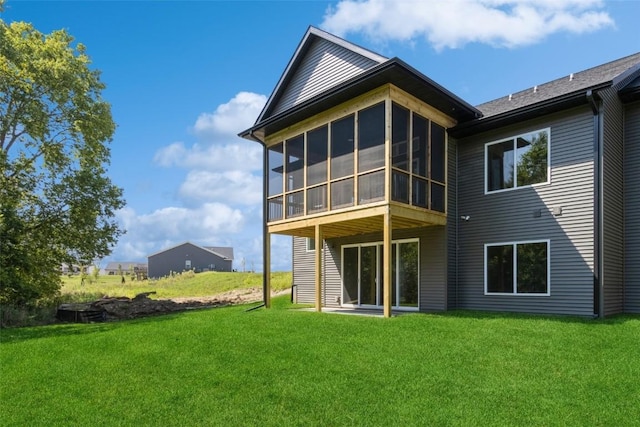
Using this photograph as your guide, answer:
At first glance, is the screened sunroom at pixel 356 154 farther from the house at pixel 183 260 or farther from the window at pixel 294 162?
the house at pixel 183 260

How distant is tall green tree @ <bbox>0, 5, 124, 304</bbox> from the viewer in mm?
17156

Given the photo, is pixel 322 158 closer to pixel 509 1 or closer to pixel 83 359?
pixel 509 1

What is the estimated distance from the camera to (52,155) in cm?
1888

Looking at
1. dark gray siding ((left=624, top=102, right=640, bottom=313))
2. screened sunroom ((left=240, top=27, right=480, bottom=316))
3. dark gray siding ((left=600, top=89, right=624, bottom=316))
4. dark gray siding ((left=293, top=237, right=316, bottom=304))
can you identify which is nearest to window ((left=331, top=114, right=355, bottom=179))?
screened sunroom ((left=240, top=27, right=480, bottom=316))

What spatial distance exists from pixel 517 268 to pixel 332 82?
686 cm

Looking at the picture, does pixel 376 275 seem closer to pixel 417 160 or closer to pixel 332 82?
pixel 417 160

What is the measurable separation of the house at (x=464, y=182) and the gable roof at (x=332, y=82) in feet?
0.15

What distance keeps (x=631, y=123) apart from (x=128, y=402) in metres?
Answer: 11.4

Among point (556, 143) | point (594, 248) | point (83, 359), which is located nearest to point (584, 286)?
point (594, 248)

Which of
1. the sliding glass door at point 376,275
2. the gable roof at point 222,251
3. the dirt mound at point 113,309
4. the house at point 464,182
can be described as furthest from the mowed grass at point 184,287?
the gable roof at point 222,251

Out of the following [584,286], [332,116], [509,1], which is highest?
[509,1]

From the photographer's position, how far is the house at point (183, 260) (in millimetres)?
56312

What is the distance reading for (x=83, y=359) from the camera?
6.90 m

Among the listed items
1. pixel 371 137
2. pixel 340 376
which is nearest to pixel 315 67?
pixel 371 137
